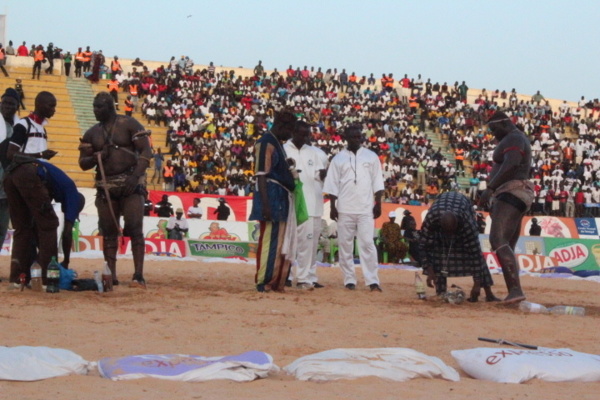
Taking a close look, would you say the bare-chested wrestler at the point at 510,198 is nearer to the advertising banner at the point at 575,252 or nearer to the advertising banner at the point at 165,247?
the advertising banner at the point at 165,247

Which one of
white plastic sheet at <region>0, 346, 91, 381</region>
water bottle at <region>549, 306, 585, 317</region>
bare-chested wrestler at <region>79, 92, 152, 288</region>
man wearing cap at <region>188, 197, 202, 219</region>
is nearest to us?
white plastic sheet at <region>0, 346, 91, 381</region>

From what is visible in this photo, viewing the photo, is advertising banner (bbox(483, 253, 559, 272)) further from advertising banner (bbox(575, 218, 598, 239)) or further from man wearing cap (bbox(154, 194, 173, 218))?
advertising banner (bbox(575, 218, 598, 239))

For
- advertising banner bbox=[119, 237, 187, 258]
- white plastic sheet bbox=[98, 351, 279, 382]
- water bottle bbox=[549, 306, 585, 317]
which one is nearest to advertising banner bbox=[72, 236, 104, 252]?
advertising banner bbox=[119, 237, 187, 258]

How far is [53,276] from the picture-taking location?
375 inches

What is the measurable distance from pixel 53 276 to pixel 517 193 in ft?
15.1

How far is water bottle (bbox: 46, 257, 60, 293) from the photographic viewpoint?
31.3ft

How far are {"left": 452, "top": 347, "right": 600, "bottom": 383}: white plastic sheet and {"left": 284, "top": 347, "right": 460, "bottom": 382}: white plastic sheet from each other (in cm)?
18

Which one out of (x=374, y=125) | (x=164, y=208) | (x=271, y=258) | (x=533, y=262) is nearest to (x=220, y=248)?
(x=164, y=208)

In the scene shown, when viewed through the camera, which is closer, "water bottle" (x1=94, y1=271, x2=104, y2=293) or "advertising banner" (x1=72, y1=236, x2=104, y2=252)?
"water bottle" (x1=94, y1=271, x2=104, y2=293)

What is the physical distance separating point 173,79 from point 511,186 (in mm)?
32308

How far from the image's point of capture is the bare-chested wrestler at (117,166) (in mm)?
10008

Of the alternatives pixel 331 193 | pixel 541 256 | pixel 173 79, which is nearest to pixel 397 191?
pixel 173 79

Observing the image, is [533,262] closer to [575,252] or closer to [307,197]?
[575,252]

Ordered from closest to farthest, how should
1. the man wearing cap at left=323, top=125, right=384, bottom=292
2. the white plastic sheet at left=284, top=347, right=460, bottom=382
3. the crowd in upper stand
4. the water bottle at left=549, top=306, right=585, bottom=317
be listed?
the white plastic sheet at left=284, top=347, right=460, bottom=382 < the water bottle at left=549, top=306, right=585, bottom=317 < the man wearing cap at left=323, top=125, right=384, bottom=292 < the crowd in upper stand
